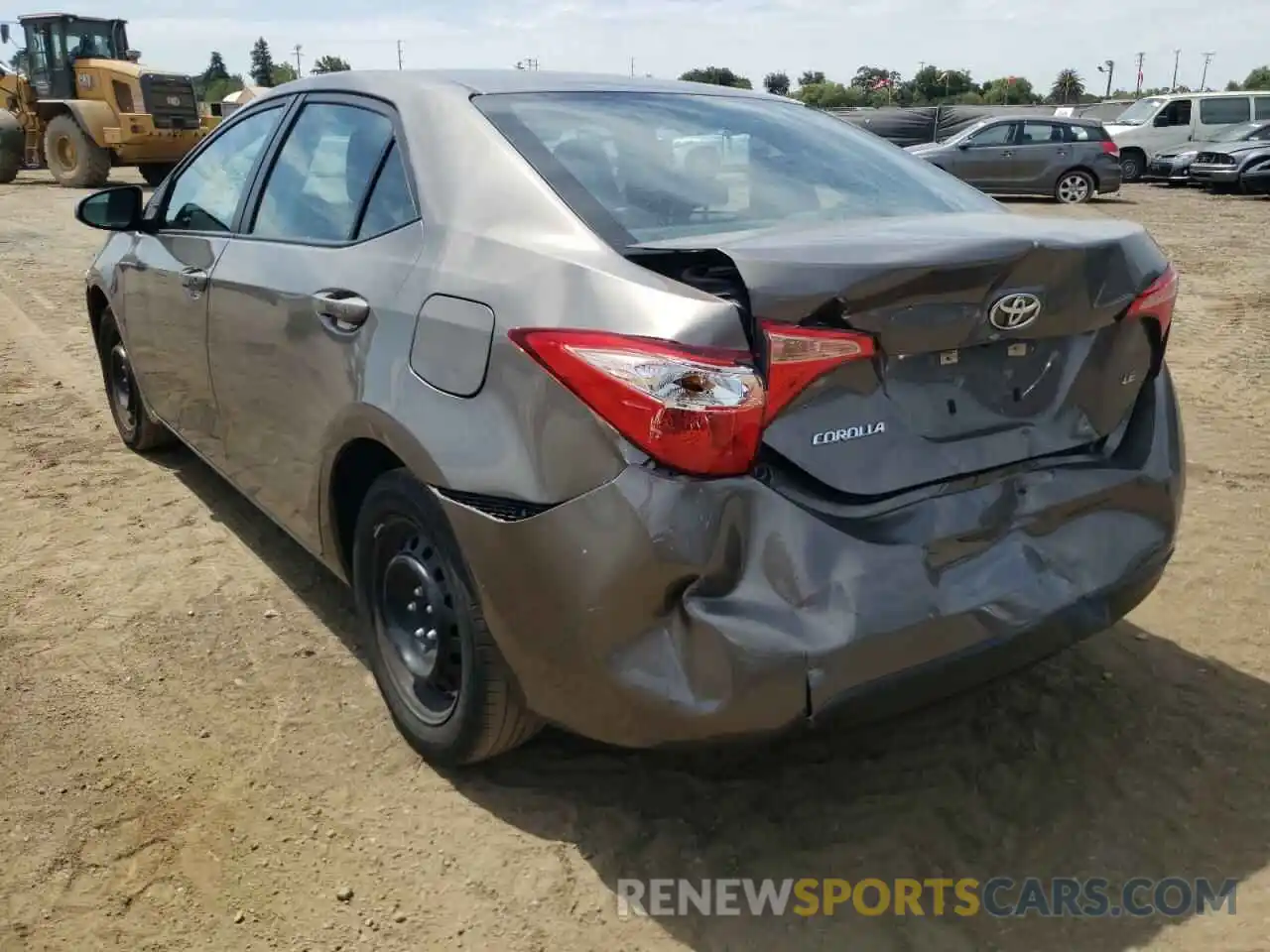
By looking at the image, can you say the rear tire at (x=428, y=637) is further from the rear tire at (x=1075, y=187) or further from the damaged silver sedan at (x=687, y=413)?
the rear tire at (x=1075, y=187)

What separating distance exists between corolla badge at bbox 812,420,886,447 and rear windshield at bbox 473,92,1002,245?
1.84 ft

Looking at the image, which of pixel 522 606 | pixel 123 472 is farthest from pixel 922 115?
pixel 522 606

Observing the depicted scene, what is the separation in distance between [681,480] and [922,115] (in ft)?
96.8

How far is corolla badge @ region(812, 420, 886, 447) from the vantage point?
77.2 inches

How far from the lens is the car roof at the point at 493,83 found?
2.74 metres

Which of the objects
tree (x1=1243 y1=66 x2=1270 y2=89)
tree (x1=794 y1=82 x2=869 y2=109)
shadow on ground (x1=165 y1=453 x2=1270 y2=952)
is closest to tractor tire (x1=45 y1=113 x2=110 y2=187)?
shadow on ground (x1=165 y1=453 x2=1270 y2=952)

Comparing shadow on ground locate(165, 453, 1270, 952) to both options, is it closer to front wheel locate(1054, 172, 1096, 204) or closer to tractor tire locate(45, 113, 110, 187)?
front wheel locate(1054, 172, 1096, 204)

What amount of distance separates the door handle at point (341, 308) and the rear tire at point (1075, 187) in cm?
1792

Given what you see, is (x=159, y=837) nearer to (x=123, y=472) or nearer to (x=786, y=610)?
(x=786, y=610)

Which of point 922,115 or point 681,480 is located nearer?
point 681,480

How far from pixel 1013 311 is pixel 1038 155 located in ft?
58.1

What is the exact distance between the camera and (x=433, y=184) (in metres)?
2.48

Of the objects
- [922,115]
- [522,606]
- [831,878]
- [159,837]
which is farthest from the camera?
[922,115]

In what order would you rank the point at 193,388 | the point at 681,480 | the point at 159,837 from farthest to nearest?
the point at 193,388
the point at 159,837
the point at 681,480
